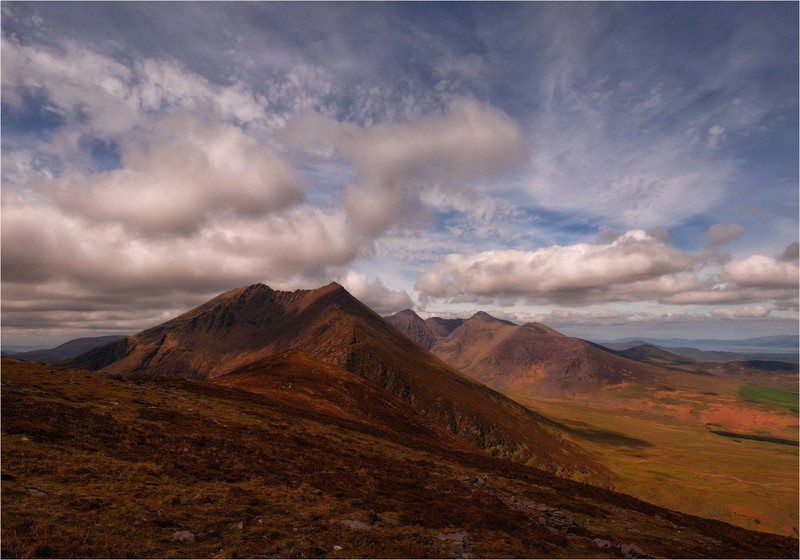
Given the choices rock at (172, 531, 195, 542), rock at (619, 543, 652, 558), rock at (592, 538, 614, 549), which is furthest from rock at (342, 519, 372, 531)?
rock at (619, 543, 652, 558)

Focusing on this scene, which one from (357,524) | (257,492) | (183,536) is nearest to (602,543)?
(357,524)

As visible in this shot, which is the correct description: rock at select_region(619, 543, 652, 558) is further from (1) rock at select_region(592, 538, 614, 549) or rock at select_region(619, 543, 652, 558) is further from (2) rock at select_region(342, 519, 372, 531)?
(2) rock at select_region(342, 519, 372, 531)

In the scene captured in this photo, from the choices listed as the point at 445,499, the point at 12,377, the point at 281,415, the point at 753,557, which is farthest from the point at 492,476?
the point at 12,377

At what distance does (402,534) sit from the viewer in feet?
76.2

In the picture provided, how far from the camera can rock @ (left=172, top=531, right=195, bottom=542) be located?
18.1 metres

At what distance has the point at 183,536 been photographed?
18422 millimetres

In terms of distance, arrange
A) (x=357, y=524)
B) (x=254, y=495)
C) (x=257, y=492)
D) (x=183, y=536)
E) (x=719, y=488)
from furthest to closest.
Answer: (x=719, y=488) < (x=257, y=492) < (x=254, y=495) < (x=357, y=524) < (x=183, y=536)

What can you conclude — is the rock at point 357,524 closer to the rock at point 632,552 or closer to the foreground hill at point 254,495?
the foreground hill at point 254,495

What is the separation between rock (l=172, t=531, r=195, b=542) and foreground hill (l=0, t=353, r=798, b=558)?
0.06 metres

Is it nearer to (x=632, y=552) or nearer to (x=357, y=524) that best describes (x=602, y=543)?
(x=632, y=552)

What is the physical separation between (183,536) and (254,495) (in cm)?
723

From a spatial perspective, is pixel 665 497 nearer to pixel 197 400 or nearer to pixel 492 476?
pixel 492 476

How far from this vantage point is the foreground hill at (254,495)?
18.6 metres

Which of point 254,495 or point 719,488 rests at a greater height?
point 254,495
